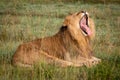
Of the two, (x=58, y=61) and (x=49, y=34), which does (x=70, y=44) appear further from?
(x=49, y=34)

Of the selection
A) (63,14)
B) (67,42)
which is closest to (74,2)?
(63,14)

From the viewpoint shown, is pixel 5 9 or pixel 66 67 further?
pixel 5 9

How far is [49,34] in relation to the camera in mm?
11836

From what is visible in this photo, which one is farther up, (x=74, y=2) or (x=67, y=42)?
(x=67, y=42)

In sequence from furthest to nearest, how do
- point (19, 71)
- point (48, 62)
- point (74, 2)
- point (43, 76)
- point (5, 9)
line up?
point (74, 2) → point (5, 9) → point (48, 62) → point (19, 71) → point (43, 76)

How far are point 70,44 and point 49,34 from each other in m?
3.51

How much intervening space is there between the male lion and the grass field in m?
0.36

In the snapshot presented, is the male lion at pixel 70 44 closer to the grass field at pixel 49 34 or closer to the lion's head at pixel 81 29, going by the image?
the lion's head at pixel 81 29

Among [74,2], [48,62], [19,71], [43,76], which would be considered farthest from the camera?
[74,2]

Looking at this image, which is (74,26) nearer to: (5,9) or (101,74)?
(101,74)

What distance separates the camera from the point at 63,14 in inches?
641

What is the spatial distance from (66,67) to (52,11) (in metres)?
9.60

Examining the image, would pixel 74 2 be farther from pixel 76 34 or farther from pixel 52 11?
pixel 76 34

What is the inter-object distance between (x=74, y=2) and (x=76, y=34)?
42.8 ft
